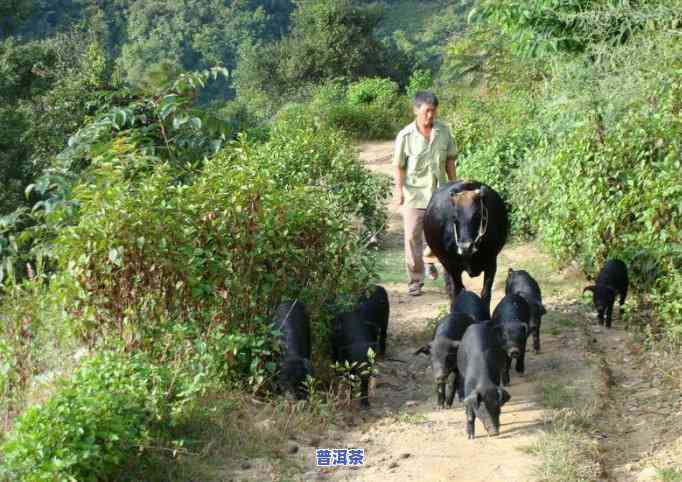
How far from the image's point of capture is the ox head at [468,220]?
7.69 m

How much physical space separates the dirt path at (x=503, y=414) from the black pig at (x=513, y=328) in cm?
15

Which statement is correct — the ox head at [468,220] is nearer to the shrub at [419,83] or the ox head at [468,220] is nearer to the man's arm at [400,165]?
the man's arm at [400,165]

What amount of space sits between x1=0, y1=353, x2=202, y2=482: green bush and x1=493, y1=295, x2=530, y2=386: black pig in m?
2.38

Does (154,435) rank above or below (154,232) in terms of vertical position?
below

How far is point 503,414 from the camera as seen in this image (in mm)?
6297

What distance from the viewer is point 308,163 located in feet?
41.0

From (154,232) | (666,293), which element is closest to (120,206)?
(154,232)

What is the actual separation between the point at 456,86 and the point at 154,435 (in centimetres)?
2069

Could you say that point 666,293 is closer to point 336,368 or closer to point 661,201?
point 661,201

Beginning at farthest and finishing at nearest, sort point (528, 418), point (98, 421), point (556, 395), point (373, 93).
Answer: point (373, 93), point (556, 395), point (528, 418), point (98, 421)

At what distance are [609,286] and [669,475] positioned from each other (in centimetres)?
306

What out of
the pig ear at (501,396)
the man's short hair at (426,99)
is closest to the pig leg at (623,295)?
the man's short hair at (426,99)

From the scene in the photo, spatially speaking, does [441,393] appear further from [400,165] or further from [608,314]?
[400,165]

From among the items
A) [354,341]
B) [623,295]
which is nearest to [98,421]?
[354,341]
